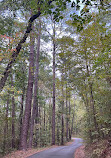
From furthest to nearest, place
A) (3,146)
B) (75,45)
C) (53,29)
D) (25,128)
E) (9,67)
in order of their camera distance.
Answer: (53,29) < (3,146) < (25,128) < (75,45) < (9,67)

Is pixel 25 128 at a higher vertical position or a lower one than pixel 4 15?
lower

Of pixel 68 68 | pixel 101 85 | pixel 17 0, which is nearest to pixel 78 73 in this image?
pixel 68 68

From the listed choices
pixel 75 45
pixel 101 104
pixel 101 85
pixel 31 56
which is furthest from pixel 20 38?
pixel 31 56

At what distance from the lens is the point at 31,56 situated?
40.8 ft

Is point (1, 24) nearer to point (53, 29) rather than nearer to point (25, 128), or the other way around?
point (25, 128)

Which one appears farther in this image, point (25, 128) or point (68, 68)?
point (25, 128)

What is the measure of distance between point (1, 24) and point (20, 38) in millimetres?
2209

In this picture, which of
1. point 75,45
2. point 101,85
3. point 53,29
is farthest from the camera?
point 53,29

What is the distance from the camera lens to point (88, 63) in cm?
803

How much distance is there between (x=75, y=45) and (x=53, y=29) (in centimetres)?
1013

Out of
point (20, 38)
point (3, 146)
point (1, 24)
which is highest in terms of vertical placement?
point (1, 24)

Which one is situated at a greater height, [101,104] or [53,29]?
[53,29]

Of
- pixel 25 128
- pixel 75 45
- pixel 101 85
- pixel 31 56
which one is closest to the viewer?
pixel 101 85

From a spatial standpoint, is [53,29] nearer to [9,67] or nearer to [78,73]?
[78,73]
